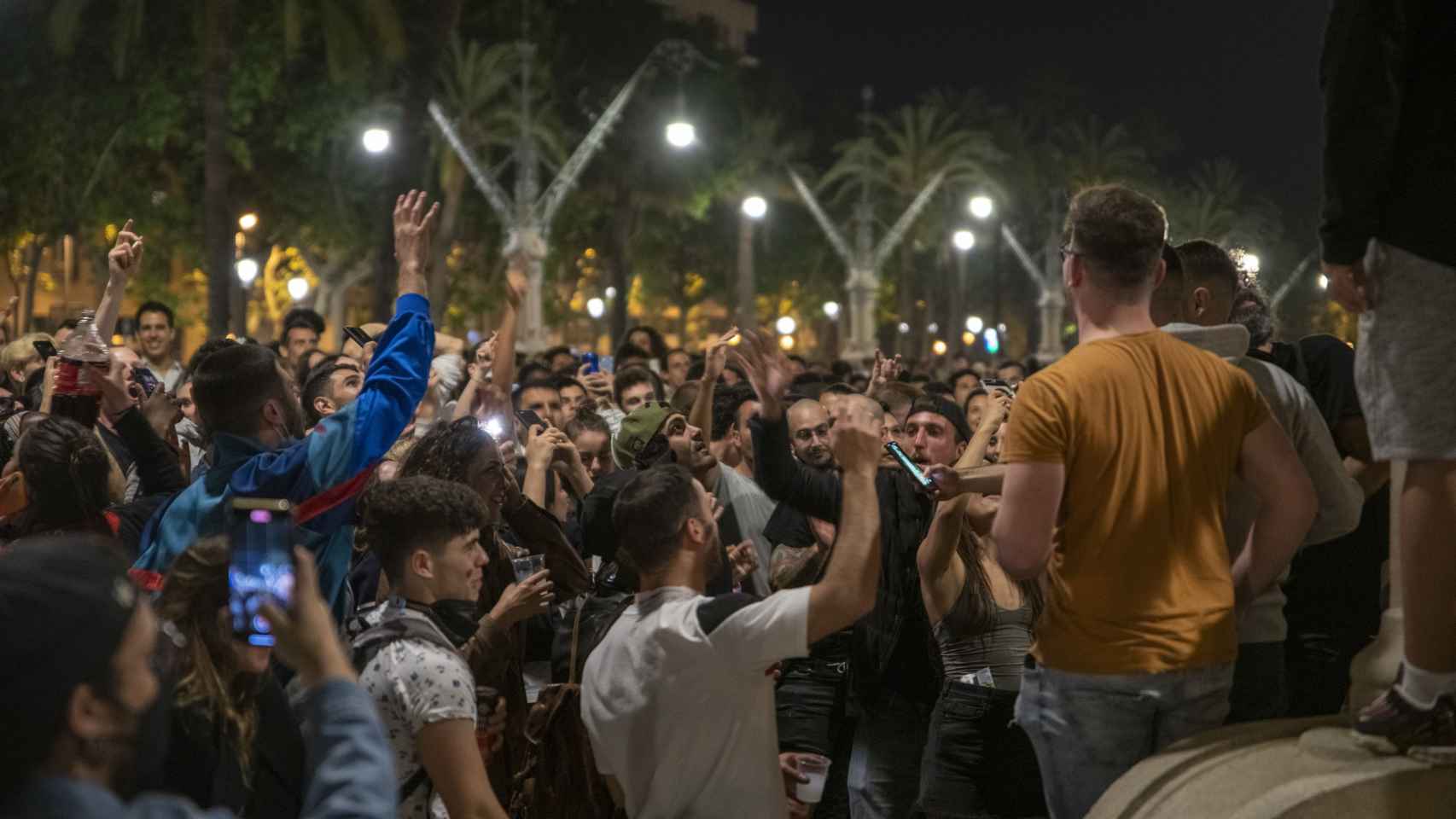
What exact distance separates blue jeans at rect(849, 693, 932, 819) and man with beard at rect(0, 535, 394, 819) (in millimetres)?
4265

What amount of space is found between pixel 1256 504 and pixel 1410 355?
0.73 metres

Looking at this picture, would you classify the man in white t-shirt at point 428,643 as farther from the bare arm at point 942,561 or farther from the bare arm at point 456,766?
the bare arm at point 942,561

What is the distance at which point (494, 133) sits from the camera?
48.5 meters

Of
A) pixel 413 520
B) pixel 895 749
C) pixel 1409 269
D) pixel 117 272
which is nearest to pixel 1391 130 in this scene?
pixel 1409 269

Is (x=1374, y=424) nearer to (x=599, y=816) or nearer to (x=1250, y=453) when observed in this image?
(x=1250, y=453)

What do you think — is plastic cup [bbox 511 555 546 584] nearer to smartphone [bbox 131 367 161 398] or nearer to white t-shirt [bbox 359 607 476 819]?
white t-shirt [bbox 359 607 476 819]

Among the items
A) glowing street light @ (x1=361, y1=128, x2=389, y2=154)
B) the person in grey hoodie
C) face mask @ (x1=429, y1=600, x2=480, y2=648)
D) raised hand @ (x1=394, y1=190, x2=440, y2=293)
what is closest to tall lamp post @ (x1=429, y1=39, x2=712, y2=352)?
glowing street light @ (x1=361, y1=128, x2=389, y2=154)

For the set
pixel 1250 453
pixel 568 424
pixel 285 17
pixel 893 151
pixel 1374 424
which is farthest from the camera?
pixel 893 151

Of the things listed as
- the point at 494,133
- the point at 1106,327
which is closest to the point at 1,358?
the point at 1106,327

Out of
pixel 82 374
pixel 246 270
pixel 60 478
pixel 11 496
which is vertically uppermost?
pixel 246 270

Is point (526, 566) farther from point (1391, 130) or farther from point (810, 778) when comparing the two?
point (1391, 130)

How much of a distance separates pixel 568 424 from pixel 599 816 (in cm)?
442

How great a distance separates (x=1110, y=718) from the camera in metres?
4.28

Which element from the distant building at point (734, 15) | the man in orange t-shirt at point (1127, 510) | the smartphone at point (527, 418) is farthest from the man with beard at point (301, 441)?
the distant building at point (734, 15)
